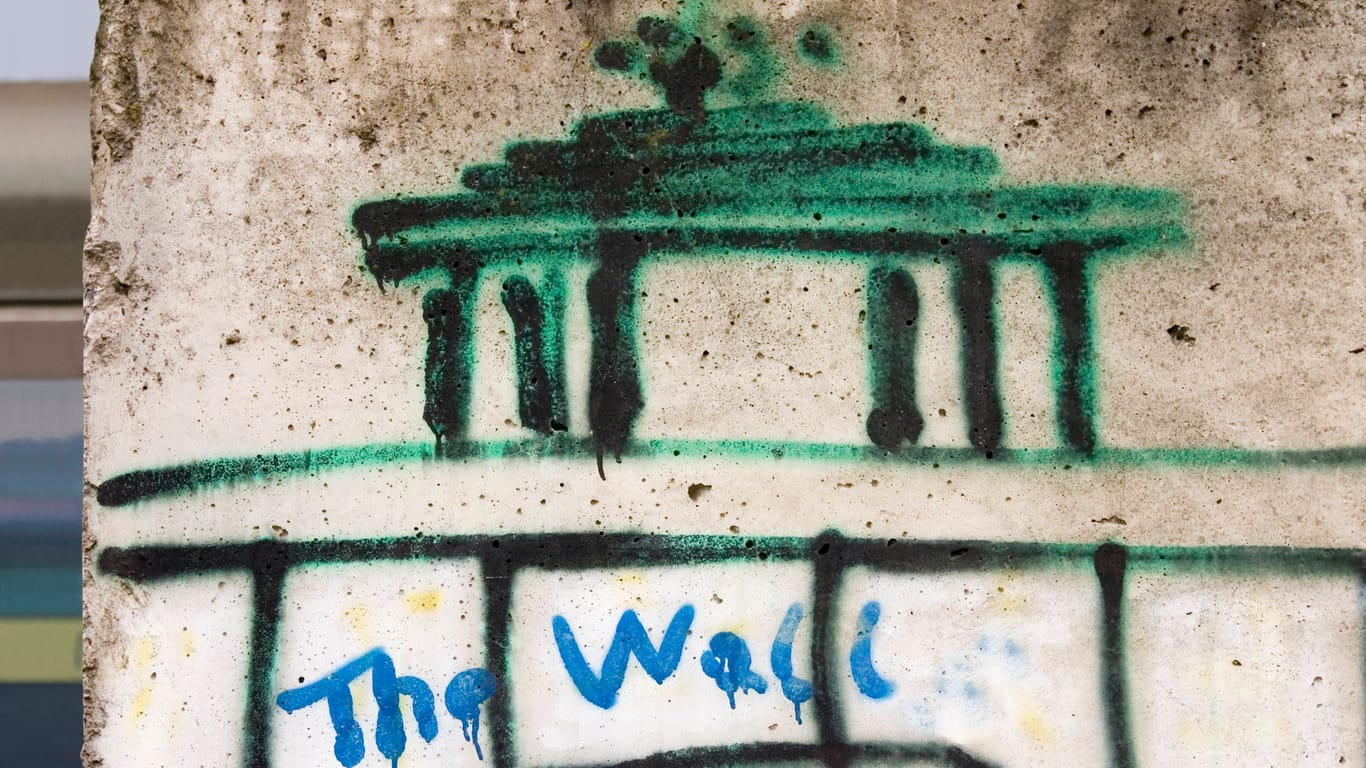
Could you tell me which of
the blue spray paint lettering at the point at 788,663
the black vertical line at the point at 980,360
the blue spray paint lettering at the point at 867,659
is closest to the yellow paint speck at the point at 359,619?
the blue spray paint lettering at the point at 788,663

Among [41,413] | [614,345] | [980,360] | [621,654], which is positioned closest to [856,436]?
[980,360]

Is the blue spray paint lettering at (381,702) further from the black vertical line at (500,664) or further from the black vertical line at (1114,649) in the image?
the black vertical line at (1114,649)

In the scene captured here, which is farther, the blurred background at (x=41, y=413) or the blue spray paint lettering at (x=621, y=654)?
the blurred background at (x=41, y=413)

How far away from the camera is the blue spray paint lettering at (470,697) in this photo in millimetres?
1685

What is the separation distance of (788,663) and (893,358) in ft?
1.96

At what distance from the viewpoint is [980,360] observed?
66.2 inches

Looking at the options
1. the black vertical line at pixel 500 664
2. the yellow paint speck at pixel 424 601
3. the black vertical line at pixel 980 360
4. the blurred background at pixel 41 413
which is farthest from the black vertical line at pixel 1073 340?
the blurred background at pixel 41 413

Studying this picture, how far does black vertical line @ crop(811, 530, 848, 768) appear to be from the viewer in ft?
5.50

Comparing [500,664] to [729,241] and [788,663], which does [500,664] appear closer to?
[788,663]

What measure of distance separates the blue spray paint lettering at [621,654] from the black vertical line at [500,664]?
9 centimetres

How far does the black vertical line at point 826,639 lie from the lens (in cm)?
168

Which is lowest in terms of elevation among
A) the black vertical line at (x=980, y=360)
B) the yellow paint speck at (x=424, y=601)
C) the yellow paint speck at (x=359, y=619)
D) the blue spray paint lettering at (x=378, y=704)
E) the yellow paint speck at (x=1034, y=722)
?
the yellow paint speck at (x=1034, y=722)

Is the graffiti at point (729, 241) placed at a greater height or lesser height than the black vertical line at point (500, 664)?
greater

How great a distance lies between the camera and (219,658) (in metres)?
1.71
